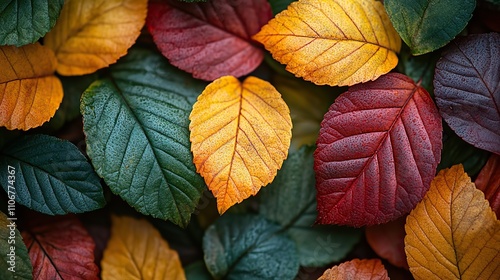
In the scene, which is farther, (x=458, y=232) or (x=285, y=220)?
(x=285, y=220)

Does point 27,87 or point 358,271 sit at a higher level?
→ point 27,87

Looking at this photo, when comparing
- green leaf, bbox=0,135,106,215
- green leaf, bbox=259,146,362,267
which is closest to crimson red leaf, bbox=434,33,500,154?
green leaf, bbox=259,146,362,267

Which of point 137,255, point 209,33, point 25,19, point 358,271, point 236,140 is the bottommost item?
point 358,271

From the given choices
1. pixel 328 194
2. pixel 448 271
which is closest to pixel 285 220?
pixel 328 194

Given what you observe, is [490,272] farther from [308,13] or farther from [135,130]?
[135,130]

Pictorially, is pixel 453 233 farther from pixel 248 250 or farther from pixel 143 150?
pixel 143 150

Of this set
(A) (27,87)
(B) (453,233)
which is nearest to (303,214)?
→ (B) (453,233)
